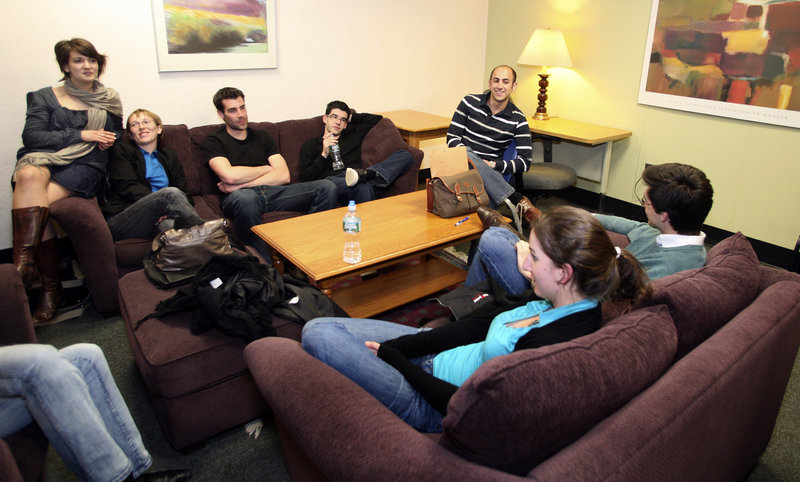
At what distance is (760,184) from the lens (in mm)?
Answer: 3553

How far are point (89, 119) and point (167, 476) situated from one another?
217 centimetres

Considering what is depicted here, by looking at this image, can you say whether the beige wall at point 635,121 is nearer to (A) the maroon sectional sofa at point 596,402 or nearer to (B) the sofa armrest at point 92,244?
(A) the maroon sectional sofa at point 596,402

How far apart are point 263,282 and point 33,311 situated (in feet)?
5.03

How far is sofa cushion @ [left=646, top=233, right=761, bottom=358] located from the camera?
1.34 m

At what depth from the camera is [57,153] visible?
2816 mm

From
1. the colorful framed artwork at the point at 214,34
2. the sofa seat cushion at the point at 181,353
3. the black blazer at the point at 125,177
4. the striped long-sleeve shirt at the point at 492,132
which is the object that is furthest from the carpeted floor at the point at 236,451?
the colorful framed artwork at the point at 214,34

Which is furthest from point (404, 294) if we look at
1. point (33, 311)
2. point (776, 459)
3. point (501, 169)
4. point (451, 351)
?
point (33, 311)

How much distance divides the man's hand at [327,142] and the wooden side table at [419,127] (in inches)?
25.6

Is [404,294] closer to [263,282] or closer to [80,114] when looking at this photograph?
[263,282]

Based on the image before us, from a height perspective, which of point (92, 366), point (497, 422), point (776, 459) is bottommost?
point (776, 459)

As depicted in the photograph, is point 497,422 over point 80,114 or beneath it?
beneath

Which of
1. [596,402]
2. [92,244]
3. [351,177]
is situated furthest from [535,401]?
[351,177]

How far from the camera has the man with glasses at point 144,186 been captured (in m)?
2.77

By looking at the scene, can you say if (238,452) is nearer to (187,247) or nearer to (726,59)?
(187,247)
